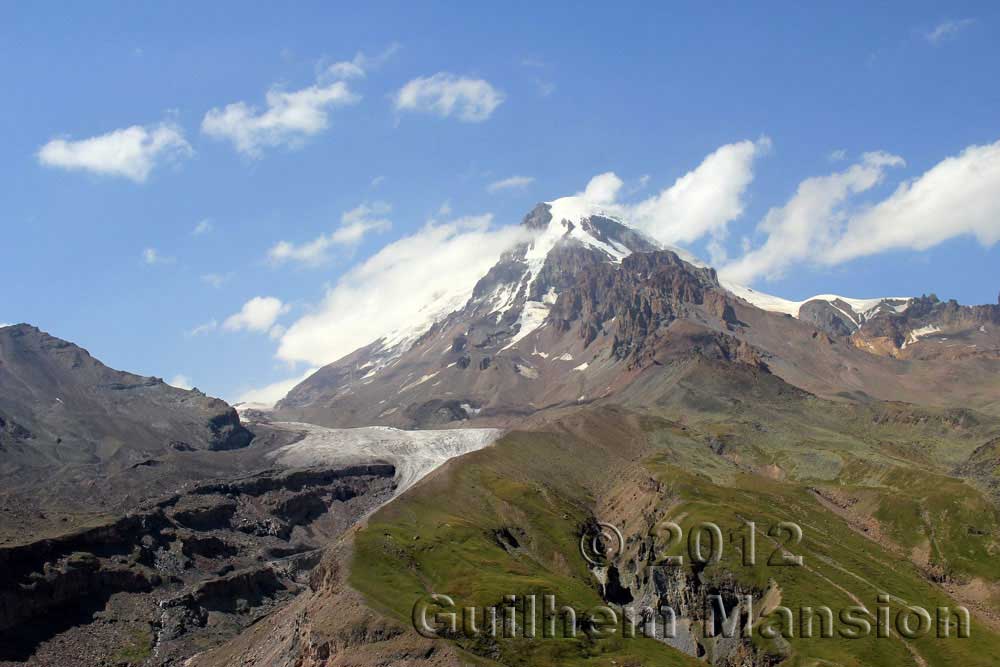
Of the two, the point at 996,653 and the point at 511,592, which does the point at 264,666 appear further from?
the point at 996,653

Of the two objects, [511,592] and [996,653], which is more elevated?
[511,592]

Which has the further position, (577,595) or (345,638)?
(577,595)

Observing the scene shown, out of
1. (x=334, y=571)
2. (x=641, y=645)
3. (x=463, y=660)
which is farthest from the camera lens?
(x=334, y=571)

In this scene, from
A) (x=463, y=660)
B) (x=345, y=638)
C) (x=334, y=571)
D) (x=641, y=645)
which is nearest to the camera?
(x=463, y=660)

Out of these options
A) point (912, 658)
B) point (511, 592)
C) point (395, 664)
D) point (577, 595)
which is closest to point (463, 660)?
point (395, 664)

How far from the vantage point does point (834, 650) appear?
198 m

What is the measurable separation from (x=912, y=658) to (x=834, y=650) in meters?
16.7

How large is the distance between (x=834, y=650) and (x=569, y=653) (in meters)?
62.7

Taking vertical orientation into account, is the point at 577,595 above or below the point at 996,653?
above

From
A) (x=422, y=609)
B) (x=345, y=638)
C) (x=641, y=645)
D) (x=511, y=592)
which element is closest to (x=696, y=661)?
(x=641, y=645)

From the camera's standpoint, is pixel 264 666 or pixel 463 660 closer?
pixel 463 660

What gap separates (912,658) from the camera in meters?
199

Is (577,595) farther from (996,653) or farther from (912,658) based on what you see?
(996,653)

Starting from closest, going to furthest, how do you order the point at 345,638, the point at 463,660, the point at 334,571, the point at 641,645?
1. the point at 463,660
2. the point at 345,638
3. the point at 641,645
4. the point at 334,571
